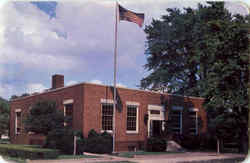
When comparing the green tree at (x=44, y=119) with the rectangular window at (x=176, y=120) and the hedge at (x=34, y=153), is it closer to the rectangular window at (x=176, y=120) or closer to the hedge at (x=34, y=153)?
the hedge at (x=34, y=153)

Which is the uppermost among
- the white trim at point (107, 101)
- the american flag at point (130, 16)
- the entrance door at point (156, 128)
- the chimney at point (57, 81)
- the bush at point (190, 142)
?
the american flag at point (130, 16)

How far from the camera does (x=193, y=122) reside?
31.7m

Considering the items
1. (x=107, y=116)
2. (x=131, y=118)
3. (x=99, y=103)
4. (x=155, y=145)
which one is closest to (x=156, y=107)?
(x=131, y=118)

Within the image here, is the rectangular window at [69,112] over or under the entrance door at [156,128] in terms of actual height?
over

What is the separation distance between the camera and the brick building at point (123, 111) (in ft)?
78.8

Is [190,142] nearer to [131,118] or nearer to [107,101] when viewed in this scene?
[131,118]

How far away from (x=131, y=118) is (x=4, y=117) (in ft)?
56.3

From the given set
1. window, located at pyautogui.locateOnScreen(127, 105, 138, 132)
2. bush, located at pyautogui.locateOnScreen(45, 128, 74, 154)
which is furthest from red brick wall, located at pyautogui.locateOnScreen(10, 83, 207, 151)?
bush, located at pyautogui.locateOnScreen(45, 128, 74, 154)

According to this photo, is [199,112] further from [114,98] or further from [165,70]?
[114,98]

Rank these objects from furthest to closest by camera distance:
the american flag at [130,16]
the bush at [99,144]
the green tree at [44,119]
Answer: the american flag at [130,16]
the bush at [99,144]
the green tree at [44,119]

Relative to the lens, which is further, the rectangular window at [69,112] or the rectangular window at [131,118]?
the rectangular window at [131,118]

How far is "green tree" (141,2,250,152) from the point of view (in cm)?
2117

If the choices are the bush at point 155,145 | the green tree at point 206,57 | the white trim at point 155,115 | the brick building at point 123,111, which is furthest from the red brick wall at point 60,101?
the green tree at point 206,57

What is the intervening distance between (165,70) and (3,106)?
61.8 ft
